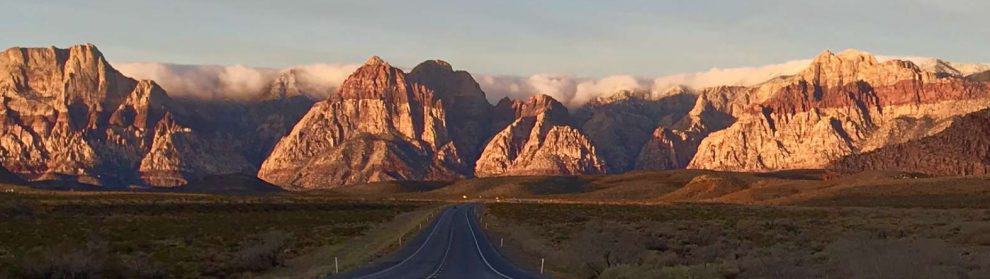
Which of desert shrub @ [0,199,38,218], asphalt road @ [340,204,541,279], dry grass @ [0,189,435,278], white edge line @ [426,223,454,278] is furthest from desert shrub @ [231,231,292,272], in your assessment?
desert shrub @ [0,199,38,218]

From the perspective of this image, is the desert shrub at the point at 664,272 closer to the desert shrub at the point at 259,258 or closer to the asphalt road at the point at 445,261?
the asphalt road at the point at 445,261

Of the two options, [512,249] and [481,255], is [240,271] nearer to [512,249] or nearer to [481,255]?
[481,255]

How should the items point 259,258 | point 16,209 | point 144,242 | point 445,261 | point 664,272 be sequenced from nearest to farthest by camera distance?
point 664,272
point 259,258
point 445,261
point 144,242
point 16,209

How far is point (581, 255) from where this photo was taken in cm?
4684

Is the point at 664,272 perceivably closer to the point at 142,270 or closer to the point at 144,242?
the point at 142,270

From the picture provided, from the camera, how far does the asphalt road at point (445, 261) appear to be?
41.9 metres

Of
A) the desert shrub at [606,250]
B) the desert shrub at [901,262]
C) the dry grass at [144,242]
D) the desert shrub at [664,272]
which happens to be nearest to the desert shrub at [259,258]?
the dry grass at [144,242]

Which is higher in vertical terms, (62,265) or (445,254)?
(62,265)

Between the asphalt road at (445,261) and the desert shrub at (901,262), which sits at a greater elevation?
the desert shrub at (901,262)

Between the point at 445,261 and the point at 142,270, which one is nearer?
the point at 142,270

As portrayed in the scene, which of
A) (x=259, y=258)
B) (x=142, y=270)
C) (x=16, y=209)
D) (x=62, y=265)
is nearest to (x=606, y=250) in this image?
(x=259, y=258)

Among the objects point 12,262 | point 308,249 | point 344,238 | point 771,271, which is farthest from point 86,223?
point 771,271

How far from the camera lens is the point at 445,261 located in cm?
5047

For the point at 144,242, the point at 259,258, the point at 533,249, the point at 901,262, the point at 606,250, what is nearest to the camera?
the point at 901,262
